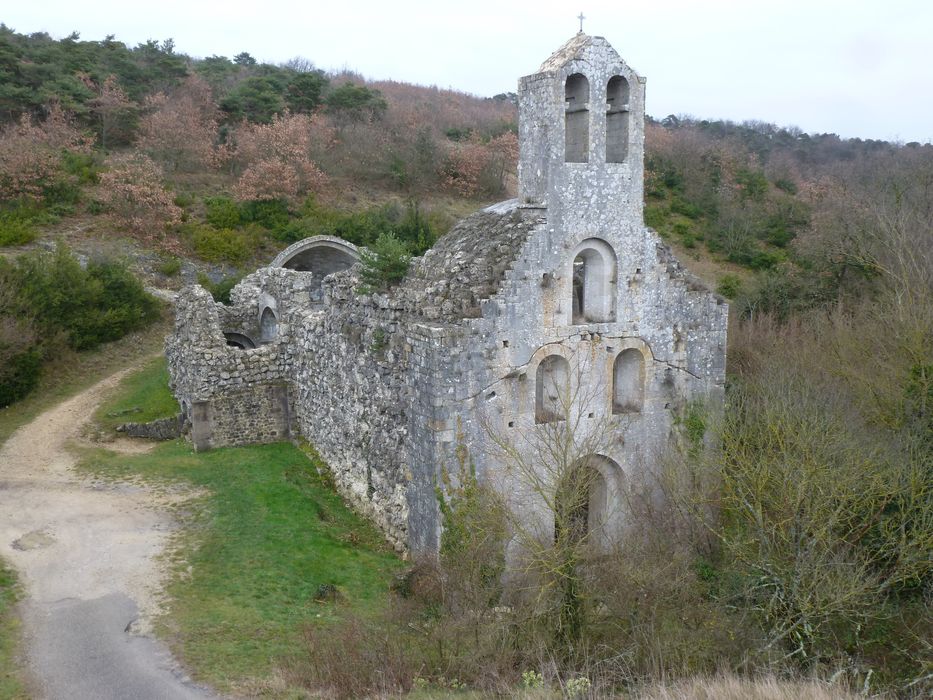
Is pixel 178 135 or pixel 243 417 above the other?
pixel 178 135

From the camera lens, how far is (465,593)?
35.4 feet

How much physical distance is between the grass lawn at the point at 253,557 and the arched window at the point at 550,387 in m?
3.74

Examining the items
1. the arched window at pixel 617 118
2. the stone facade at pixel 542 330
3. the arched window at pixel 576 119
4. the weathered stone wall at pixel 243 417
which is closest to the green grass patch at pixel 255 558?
the weathered stone wall at pixel 243 417

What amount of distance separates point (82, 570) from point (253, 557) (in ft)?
8.71

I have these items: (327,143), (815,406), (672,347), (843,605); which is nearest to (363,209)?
(327,143)

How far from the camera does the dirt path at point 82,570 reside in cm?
986

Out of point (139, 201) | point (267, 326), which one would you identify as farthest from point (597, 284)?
point (139, 201)

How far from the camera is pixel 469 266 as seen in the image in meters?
13.1

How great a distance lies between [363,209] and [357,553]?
2855cm

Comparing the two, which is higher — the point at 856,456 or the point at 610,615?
the point at 856,456

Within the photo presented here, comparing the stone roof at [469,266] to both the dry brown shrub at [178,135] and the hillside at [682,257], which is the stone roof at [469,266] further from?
the dry brown shrub at [178,135]

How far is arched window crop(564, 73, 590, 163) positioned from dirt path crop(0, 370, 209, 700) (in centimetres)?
982

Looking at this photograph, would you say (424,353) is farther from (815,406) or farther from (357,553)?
(815,406)

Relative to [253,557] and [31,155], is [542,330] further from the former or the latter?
[31,155]
